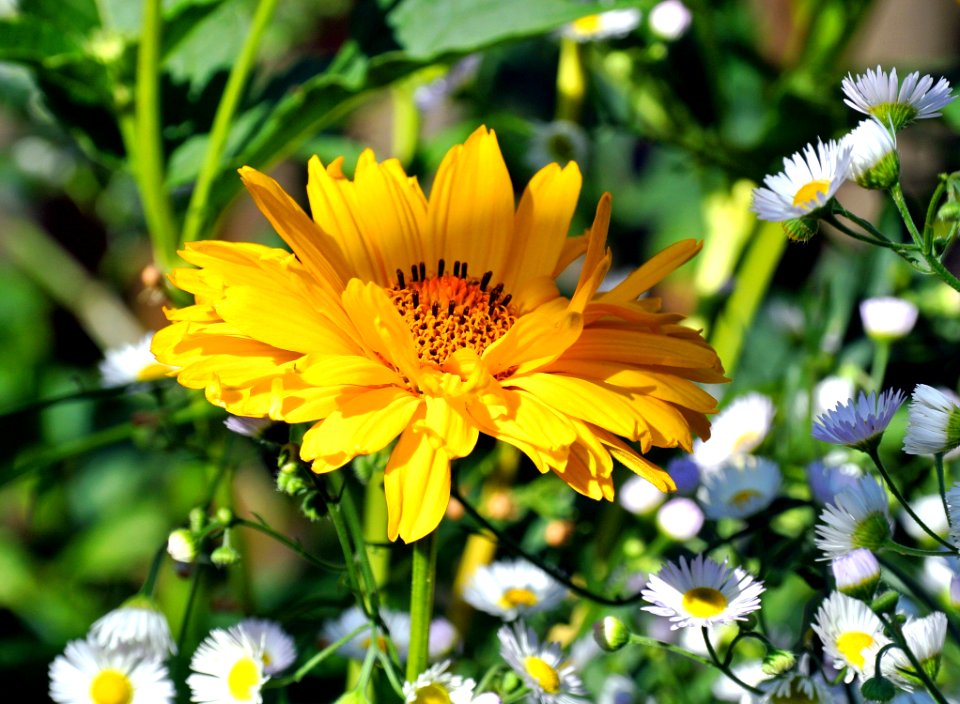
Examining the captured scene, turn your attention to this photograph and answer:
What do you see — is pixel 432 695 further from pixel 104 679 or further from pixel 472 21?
pixel 472 21

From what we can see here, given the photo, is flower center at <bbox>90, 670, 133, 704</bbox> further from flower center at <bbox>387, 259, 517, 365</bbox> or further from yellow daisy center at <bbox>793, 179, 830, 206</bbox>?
yellow daisy center at <bbox>793, 179, 830, 206</bbox>

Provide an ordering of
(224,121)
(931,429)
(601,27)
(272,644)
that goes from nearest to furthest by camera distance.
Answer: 1. (931,429)
2. (272,644)
3. (224,121)
4. (601,27)

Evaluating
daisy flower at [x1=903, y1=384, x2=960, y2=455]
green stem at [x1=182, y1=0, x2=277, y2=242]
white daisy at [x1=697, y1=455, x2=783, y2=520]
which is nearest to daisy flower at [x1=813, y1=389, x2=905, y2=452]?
daisy flower at [x1=903, y1=384, x2=960, y2=455]

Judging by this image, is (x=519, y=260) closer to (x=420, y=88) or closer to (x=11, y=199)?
(x=420, y=88)

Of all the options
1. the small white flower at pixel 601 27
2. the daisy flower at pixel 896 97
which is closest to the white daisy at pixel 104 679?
the daisy flower at pixel 896 97

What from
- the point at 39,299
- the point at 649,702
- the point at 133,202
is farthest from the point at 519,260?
the point at 39,299

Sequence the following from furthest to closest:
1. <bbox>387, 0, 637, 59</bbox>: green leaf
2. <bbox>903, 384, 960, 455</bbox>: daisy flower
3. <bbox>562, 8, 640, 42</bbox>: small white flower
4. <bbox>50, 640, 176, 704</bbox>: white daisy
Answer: <bbox>562, 8, 640, 42</bbox>: small white flower
<bbox>387, 0, 637, 59</bbox>: green leaf
<bbox>50, 640, 176, 704</bbox>: white daisy
<bbox>903, 384, 960, 455</bbox>: daisy flower

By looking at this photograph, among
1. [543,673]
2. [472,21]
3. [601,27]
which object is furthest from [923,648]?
[601,27]
